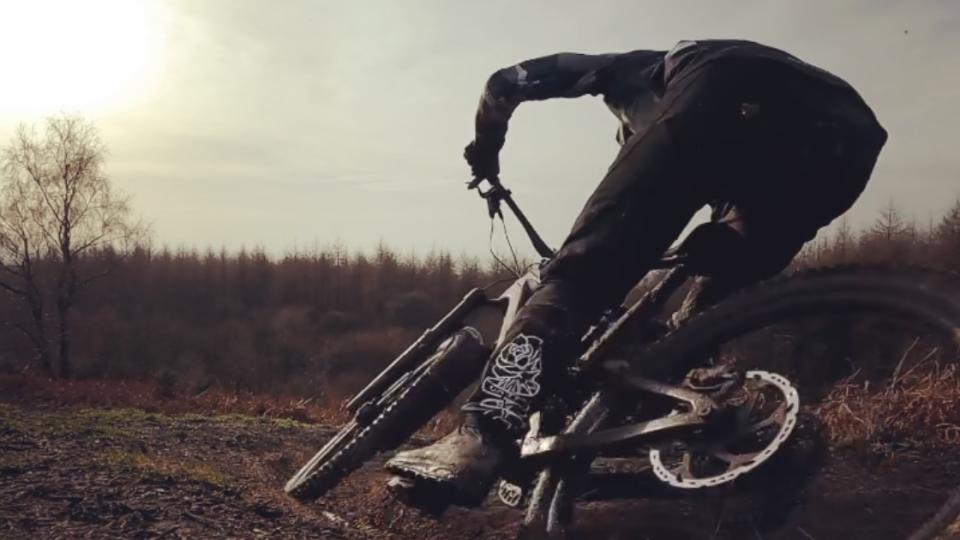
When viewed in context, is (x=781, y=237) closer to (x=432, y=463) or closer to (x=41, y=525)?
(x=432, y=463)

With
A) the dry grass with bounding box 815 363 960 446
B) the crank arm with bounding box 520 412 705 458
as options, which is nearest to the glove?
the crank arm with bounding box 520 412 705 458

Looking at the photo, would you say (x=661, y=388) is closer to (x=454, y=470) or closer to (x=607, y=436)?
(x=607, y=436)

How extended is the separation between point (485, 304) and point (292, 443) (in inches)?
80.4

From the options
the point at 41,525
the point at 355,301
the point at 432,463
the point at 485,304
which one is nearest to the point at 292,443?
the point at 485,304

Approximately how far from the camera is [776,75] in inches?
105

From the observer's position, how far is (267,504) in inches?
145

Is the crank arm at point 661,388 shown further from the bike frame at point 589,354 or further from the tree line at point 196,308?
the tree line at point 196,308

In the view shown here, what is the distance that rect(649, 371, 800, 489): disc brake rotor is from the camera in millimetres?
2510

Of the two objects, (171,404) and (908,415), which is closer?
(908,415)

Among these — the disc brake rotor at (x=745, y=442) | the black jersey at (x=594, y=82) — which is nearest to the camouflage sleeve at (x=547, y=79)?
the black jersey at (x=594, y=82)

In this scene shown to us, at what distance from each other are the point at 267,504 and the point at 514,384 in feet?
4.87

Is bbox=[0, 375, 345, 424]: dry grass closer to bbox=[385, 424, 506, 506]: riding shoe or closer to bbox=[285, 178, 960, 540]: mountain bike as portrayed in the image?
bbox=[285, 178, 960, 540]: mountain bike

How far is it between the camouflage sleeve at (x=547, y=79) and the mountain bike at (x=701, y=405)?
Result: 0.67 metres

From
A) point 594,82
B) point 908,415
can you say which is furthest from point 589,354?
point 908,415
